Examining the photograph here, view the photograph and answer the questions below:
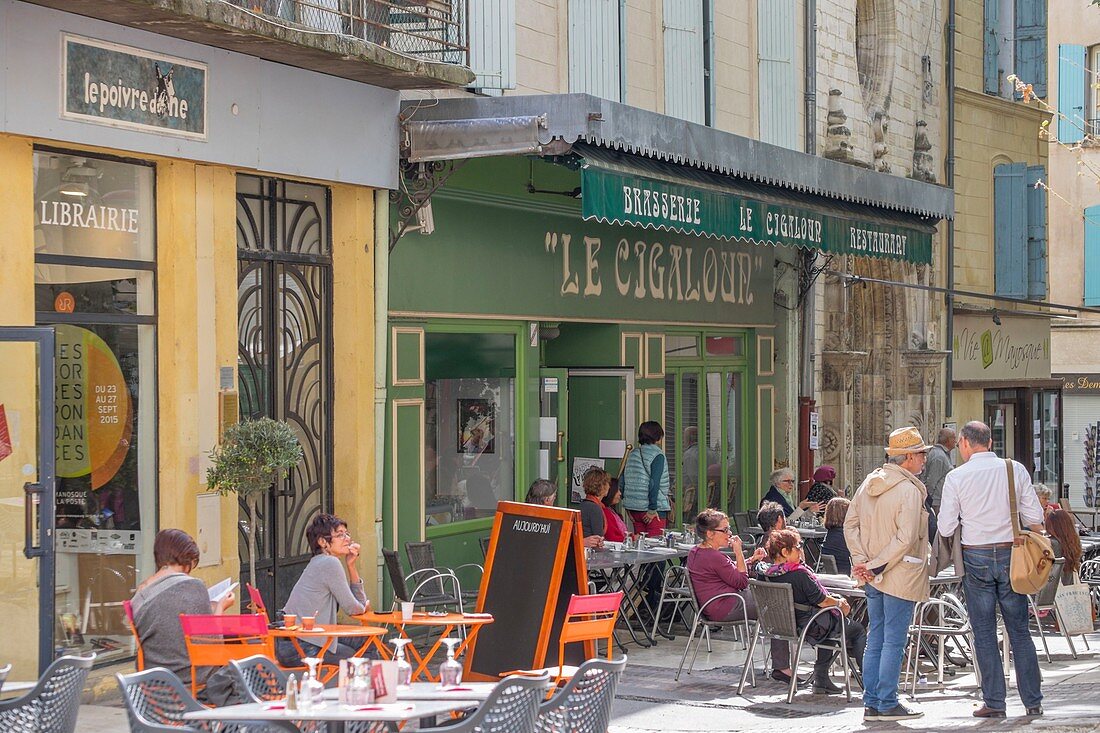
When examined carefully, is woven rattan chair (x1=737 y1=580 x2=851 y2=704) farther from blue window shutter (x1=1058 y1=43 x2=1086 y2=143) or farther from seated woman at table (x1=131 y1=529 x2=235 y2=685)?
blue window shutter (x1=1058 y1=43 x2=1086 y2=143)

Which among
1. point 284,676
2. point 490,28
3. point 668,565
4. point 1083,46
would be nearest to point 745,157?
point 490,28

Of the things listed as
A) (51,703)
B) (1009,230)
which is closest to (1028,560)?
(51,703)

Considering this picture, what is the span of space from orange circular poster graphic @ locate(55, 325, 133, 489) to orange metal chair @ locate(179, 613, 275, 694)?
7.02ft

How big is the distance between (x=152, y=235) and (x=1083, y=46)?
27.7 m

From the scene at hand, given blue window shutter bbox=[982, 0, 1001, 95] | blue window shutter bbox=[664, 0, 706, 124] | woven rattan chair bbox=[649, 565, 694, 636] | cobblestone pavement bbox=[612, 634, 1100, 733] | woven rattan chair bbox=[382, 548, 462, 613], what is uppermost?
blue window shutter bbox=[982, 0, 1001, 95]

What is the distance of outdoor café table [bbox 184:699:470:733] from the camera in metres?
6.09

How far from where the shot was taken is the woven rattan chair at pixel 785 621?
33.3ft

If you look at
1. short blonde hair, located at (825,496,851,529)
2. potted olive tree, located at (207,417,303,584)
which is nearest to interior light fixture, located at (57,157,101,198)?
potted olive tree, located at (207,417,303,584)

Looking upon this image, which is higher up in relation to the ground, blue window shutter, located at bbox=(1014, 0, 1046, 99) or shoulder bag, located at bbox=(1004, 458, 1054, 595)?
blue window shutter, located at bbox=(1014, 0, 1046, 99)

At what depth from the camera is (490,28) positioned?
13.2 meters

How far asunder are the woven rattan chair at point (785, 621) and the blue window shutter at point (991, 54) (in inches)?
652

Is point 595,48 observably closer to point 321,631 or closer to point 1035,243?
point 321,631

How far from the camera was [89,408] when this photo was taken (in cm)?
980

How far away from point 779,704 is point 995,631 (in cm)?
153
